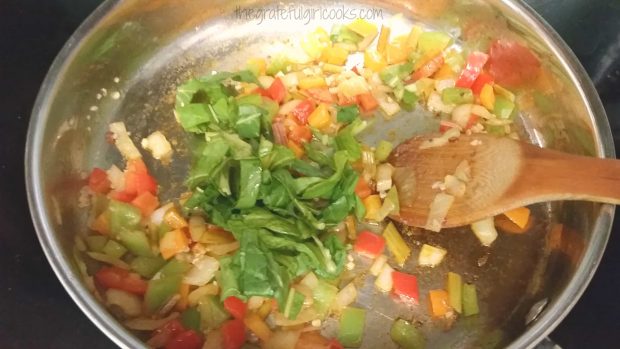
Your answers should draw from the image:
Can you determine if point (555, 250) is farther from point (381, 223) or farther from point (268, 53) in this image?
point (268, 53)

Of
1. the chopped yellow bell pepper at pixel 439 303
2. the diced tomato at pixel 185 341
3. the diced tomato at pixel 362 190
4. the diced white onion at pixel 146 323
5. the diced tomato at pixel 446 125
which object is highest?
the diced tomato at pixel 446 125

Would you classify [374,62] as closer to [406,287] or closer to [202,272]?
[406,287]

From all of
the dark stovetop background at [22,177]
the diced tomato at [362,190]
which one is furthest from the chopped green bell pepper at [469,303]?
the diced tomato at [362,190]

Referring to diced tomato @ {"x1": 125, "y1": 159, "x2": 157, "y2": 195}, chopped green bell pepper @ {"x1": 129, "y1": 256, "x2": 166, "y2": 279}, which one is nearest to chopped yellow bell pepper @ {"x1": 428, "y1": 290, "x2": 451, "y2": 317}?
chopped green bell pepper @ {"x1": 129, "y1": 256, "x2": 166, "y2": 279}

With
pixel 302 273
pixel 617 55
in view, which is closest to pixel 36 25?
pixel 302 273

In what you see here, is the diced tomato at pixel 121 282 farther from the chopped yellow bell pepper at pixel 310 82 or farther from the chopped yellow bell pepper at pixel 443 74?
the chopped yellow bell pepper at pixel 443 74

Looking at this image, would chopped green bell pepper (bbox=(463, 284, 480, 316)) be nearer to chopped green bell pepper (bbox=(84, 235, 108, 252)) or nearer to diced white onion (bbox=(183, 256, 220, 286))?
diced white onion (bbox=(183, 256, 220, 286))

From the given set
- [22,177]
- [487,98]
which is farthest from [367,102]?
[22,177]
